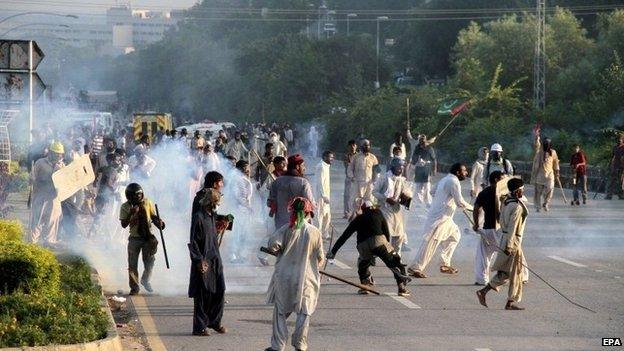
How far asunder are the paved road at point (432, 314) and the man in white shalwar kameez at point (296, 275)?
31.6 inches

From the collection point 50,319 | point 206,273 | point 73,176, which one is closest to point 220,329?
point 206,273

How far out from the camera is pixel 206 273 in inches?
509

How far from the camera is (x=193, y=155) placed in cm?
2844

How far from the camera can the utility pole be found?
48.5m

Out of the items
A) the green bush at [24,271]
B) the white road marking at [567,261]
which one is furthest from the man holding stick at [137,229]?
the white road marking at [567,261]

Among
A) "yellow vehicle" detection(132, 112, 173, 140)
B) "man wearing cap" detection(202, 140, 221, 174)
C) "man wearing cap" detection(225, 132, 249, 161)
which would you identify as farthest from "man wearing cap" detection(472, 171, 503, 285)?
"yellow vehicle" detection(132, 112, 173, 140)

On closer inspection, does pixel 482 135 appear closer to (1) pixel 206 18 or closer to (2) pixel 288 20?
(2) pixel 288 20

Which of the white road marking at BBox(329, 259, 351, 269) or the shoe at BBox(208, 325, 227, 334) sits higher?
the shoe at BBox(208, 325, 227, 334)

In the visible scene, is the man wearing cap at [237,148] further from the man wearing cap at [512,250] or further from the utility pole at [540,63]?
the man wearing cap at [512,250]

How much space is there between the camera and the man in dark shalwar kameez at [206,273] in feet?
42.3

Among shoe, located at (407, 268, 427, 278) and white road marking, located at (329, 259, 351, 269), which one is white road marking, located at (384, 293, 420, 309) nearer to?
shoe, located at (407, 268, 427, 278)

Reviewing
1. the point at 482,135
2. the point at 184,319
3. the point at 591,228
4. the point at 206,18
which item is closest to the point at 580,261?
the point at 591,228

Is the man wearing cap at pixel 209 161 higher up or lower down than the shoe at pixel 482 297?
higher up

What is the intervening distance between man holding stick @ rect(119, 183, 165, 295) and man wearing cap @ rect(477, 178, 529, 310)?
3813 millimetres
